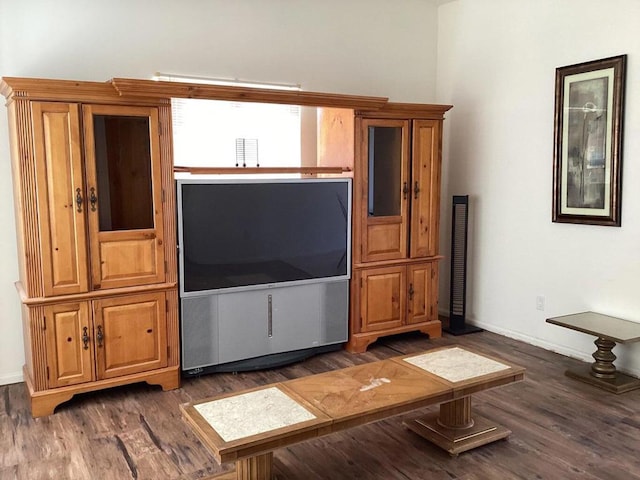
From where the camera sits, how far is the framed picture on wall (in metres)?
3.62

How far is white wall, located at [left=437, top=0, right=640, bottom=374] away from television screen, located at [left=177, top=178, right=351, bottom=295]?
53.0 inches

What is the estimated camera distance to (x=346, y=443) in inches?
112

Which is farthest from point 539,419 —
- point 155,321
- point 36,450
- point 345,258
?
point 36,450

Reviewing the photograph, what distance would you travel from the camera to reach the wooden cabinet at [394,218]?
163 inches

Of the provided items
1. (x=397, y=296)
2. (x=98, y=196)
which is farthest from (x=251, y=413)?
(x=397, y=296)

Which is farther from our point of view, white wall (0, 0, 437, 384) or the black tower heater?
the black tower heater

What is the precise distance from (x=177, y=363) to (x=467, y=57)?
3408 millimetres

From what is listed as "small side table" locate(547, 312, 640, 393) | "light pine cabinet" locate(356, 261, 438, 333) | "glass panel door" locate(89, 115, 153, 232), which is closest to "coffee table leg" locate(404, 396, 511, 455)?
"small side table" locate(547, 312, 640, 393)

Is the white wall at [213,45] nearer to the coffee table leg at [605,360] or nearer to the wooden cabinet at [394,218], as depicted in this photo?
the wooden cabinet at [394,218]

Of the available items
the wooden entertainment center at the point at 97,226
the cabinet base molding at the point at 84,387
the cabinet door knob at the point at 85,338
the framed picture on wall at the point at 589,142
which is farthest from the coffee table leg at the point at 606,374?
the cabinet door knob at the point at 85,338

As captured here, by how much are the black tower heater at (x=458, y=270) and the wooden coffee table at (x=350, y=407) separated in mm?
1668

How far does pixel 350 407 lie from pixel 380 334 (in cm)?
198

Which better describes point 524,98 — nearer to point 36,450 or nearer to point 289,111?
point 289,111

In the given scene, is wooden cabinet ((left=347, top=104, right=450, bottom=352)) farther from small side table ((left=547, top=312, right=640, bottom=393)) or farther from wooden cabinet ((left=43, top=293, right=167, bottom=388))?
wooden cabinet ((left=43, top=293, right=167, bottom=388))
